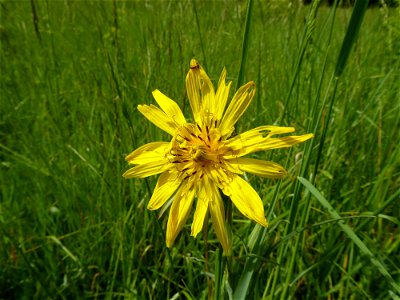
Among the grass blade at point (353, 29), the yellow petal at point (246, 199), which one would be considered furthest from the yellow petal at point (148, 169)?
the grass blade at point (353, 29)

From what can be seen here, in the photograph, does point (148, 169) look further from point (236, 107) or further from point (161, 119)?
point (236, 107)

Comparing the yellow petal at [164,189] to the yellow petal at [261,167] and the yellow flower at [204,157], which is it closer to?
the yellow flower at [204,157]

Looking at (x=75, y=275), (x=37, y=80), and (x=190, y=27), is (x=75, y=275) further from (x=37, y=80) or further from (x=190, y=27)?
(x=190, y=27)

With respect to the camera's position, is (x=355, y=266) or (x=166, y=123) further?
(x=355, y=266)

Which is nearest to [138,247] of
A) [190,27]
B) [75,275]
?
[75,275]

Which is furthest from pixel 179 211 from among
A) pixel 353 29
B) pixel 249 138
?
pixel 353 29

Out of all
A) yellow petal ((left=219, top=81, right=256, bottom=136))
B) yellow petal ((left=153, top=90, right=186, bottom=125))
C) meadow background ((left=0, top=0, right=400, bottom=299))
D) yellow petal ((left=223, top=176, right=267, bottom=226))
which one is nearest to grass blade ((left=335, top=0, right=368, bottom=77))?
meadow background ((left=0, top=0, right=400, bottom=299))
